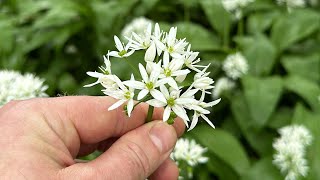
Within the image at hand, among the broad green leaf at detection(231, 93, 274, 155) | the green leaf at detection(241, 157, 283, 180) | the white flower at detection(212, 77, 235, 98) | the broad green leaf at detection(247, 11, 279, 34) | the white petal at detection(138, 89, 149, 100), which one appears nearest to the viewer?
the white petal at detection(138, 89, 149, 100)

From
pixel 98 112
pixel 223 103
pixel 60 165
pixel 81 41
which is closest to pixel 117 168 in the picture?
pixel 60 165

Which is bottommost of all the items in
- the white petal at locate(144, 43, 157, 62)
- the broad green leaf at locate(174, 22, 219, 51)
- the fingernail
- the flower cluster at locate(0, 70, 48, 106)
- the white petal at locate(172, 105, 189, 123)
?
the broad green leaf at locate(174, 22, 219, 51)

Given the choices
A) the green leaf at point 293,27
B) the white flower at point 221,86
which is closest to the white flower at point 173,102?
the white flower at point 221,86

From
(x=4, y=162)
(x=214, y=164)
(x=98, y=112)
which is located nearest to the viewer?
(x=4, y=162)

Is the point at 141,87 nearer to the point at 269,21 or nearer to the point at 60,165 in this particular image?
the point at 60,165

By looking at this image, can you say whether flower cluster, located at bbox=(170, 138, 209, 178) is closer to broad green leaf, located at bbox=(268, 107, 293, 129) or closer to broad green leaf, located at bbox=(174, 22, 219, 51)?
broad green leaf, located at bbox=(268, 107, 293, 129)

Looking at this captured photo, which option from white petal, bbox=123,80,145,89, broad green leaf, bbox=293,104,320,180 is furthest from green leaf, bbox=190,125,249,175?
white petal, bbox=123,80,145,89

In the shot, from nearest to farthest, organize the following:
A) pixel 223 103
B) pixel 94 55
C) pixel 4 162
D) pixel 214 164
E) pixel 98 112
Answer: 1. pixel 4 162
2. pixel 98 112
3. pixel 214 164
4. pixel 223 103
5. pixel 94 55

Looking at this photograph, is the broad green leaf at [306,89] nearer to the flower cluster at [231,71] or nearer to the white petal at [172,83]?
the flower cluster at [231,71]
